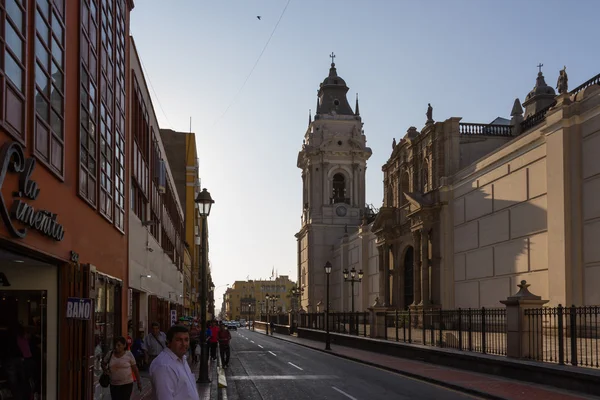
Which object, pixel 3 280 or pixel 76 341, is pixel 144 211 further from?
pixel 3 280

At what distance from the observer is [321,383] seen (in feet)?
68.5

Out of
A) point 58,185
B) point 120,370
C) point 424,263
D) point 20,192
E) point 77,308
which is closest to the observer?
point 20,192

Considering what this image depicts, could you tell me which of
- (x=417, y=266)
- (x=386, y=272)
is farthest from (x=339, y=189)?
(x=417, y=266)

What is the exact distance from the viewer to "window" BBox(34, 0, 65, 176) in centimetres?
1062

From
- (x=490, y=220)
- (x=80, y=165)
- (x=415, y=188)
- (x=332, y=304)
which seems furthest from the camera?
(x=332, y=304)

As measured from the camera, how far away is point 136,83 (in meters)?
24.0

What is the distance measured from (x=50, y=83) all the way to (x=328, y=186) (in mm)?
Result: 78558

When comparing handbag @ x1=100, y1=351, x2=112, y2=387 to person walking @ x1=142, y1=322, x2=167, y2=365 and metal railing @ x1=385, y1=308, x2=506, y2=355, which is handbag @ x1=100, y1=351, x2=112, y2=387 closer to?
person walking @ x1=142, y1=322, x2=167, y2=365

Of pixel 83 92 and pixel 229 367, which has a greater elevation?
pixel 83 92

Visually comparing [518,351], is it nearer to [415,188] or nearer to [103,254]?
[103,254]

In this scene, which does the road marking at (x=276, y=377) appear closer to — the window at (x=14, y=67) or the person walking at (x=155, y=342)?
the person walking at (x=155, y=342)

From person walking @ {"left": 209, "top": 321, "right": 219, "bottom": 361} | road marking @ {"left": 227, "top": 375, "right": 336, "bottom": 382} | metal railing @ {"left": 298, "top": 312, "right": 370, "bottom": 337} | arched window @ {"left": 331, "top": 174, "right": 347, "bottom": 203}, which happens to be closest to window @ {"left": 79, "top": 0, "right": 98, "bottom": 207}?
road marking @ {"left": 227, "top": 375, "right": 336, "bottom": 382}

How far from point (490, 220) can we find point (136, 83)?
23.8m

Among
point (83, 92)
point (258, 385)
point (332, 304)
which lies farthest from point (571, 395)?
point (332, 304)
